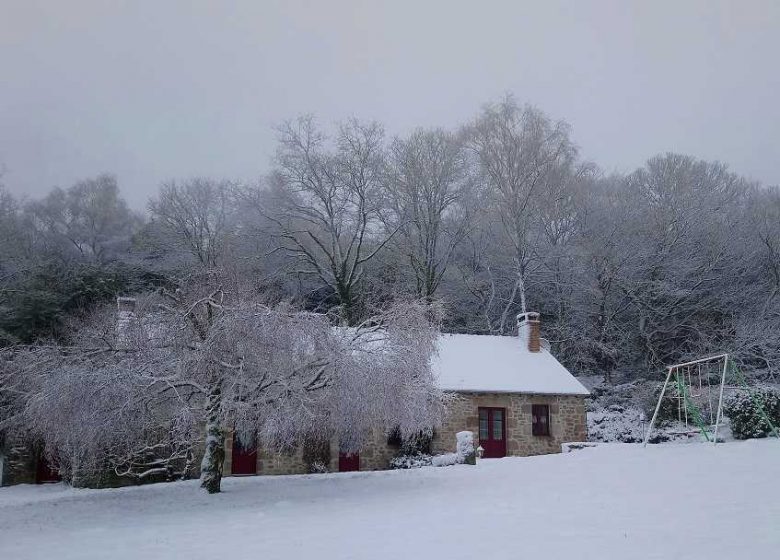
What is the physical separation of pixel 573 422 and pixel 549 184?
10742 millimetres

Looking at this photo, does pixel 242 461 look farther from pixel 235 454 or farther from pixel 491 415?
pixel 491 415

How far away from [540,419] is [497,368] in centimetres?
183

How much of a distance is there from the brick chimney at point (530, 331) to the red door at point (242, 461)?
29.0 ft

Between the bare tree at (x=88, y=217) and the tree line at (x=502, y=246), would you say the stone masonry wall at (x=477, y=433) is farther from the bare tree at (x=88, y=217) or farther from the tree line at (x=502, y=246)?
the bare tree at (x=88, y=217)

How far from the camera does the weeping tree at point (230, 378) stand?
1091cm

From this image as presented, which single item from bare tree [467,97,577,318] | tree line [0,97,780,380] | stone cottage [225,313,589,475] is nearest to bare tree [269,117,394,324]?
tree line [0,97,780,380]

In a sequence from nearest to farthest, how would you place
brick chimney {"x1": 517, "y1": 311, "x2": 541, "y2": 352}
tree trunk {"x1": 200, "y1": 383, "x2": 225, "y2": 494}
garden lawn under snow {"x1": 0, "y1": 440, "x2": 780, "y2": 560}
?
garden lawn under snow {"x1": 0, "y1": 440, "x2": 780, "y2": 560}
tree trunk {"x1": 200, "y1": 383, "x2": 225, "y2": 494}
brick chimney {"x1": 517, "y1": 311, "x2": 541, "y2": 352}

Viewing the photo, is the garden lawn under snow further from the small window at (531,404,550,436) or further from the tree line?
the tree line

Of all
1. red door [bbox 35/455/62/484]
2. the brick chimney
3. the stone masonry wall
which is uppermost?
the brick chimney

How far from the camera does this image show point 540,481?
1234 centimetres

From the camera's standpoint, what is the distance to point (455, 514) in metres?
9.52

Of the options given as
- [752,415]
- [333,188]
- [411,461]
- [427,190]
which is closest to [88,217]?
[333,188]

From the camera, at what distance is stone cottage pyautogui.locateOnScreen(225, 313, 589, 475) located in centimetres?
1723

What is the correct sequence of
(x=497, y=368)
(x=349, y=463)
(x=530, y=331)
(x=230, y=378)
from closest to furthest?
(x=230, y=378) < (x=349, y=463) < (x=497, y=368) < (x=530, y=331)
